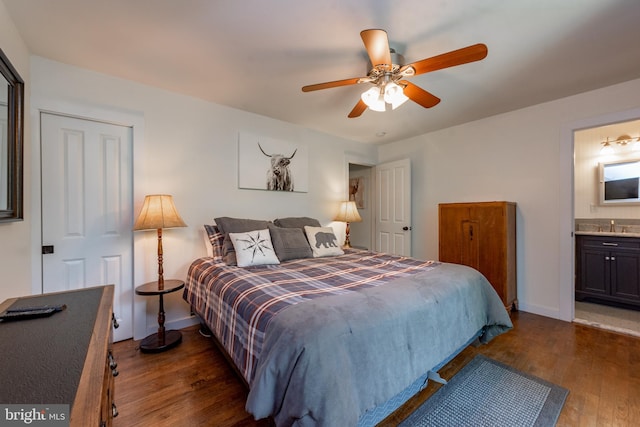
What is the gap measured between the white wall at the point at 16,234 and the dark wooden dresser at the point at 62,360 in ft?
2.28

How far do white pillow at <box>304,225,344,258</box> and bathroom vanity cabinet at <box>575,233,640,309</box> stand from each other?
3.22m

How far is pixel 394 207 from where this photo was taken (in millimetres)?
4301

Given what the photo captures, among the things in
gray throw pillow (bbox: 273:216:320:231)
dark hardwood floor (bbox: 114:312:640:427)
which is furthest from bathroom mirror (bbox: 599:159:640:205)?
gray throw pillow (bbox: 273:216:320:231)

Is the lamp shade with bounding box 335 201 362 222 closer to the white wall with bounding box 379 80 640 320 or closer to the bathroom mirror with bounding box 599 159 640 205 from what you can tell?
the white wall with bounding box 379 80 640 320

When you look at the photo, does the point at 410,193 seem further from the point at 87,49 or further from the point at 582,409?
Answer: the point at 87,49

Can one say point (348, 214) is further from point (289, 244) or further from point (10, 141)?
point (10, 141)

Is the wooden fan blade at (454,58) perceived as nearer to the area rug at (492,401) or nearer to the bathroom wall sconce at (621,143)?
the area rug at (492,401)

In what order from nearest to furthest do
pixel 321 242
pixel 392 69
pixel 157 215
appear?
1. pixel 392 69
2. pixel 157 215
3. pixel 321 242

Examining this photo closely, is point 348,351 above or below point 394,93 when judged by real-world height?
below

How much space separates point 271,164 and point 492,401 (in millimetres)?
3004

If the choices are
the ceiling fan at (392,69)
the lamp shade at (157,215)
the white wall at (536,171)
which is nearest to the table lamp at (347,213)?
the white wall at (536,171)

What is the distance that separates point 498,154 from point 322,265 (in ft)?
9.02

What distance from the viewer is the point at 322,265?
236cm

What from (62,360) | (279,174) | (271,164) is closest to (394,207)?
(279,174)
